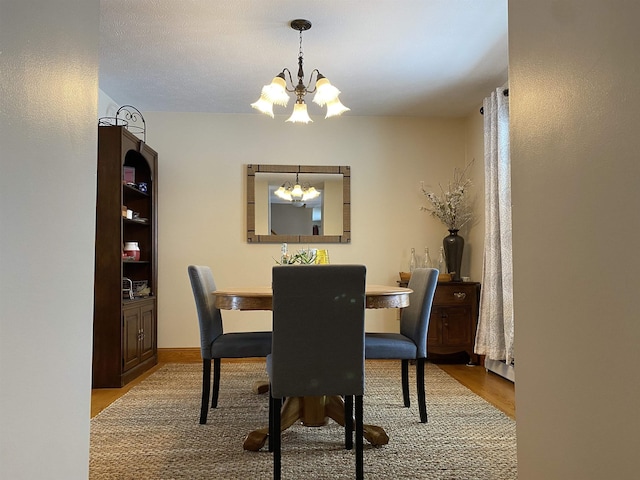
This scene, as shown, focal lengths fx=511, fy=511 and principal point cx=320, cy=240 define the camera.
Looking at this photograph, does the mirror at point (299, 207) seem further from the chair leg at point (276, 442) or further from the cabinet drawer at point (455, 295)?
the chair leg at point (276, 442)

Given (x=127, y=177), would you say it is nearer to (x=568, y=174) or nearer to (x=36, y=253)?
(x=36, y=253)

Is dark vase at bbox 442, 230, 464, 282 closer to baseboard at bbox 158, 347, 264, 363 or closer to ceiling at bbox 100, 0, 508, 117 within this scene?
ceiling at bbox 100, 0, 508, 117

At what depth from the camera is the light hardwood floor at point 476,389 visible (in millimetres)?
3277

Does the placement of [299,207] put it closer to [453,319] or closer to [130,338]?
[453,319]

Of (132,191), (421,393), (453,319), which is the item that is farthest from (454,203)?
(132,191)

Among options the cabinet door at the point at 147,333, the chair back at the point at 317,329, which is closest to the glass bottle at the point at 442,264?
the cabinet door at the point at 147,333

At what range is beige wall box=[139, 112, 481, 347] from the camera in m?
4.92

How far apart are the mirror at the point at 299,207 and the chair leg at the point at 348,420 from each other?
2748 mm

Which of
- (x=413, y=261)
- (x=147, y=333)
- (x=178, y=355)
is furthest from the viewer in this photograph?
(x=413, y=261)

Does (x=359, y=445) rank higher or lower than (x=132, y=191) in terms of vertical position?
lower

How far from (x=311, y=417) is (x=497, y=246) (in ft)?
7.14

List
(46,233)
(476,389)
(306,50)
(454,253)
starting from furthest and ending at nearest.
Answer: (454,253) < (476,389) < (306,50) < (46,233)

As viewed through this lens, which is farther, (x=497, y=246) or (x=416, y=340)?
(x=497, y=246)

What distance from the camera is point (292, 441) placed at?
8.35 ft
